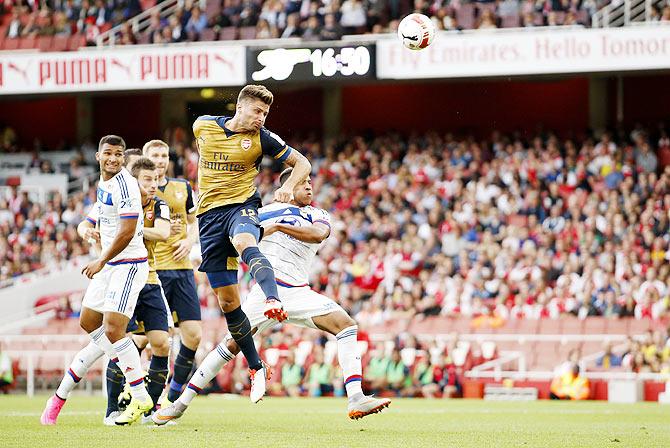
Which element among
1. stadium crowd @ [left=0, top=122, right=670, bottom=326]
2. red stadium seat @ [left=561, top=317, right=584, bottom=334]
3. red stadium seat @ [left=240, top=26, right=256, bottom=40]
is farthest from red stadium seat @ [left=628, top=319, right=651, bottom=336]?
red stadium seat @ [left=240, top=26, right=256, bottom=40]

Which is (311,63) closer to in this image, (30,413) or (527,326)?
(527,326)

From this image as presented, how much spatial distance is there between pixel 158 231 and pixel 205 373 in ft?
4.42

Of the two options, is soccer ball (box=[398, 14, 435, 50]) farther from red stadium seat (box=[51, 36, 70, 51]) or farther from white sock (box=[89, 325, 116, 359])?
red stadium seat (box=[51, 36, 70, 51])

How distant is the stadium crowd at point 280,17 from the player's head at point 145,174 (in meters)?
15.9

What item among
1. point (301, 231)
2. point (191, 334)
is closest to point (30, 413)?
point (191, 334)

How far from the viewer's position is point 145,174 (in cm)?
1068

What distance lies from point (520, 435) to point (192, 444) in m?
2.66

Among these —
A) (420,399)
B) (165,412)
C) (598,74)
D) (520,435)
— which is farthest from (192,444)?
(598,74)

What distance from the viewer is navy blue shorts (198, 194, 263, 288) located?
9.46m

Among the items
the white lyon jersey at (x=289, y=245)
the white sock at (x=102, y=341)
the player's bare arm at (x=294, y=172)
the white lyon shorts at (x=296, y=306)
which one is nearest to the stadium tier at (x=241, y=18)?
the white lyon jersey at (x=289, y=245)

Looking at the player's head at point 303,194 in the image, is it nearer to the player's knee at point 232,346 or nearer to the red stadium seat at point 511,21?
the player's knee at point 232,346

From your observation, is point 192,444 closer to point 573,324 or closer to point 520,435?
point 520,435

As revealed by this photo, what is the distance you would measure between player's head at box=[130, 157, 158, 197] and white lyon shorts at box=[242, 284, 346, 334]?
4.24 feet

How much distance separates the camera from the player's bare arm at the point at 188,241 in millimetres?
11328
